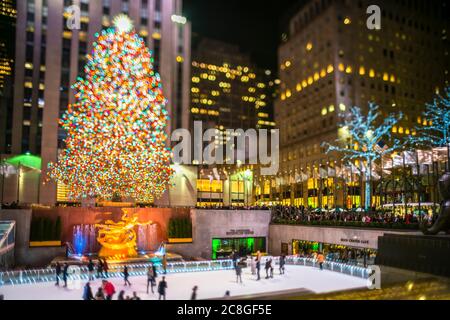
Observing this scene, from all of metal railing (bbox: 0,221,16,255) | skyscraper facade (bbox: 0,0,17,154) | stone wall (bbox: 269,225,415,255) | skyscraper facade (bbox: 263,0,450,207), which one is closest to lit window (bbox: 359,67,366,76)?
skyscraper facade (bbox: 263,0,450,207)

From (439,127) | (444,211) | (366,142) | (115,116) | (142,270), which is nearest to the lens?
(444,211)

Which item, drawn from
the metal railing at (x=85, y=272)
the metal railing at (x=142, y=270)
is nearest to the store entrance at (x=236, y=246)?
the metal railing at (x=142, y=270)

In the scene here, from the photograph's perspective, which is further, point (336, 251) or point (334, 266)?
point (336, 251)

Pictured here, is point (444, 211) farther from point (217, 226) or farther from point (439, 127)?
point (439, 127)

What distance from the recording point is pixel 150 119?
103 ft

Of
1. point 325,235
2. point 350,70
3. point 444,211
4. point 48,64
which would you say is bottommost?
point 325,235

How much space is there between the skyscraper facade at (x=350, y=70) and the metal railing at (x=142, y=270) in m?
49.3

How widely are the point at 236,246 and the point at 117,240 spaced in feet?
40.1

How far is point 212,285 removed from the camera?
65.1 feet

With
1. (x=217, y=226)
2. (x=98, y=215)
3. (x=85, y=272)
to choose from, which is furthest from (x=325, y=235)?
(x=85, y=272)

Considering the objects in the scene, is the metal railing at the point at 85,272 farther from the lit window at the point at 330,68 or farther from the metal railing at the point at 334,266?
the lit window at the point at 330,68

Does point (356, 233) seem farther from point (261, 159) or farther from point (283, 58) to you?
point (283, 58)

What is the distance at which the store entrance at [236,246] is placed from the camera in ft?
117
